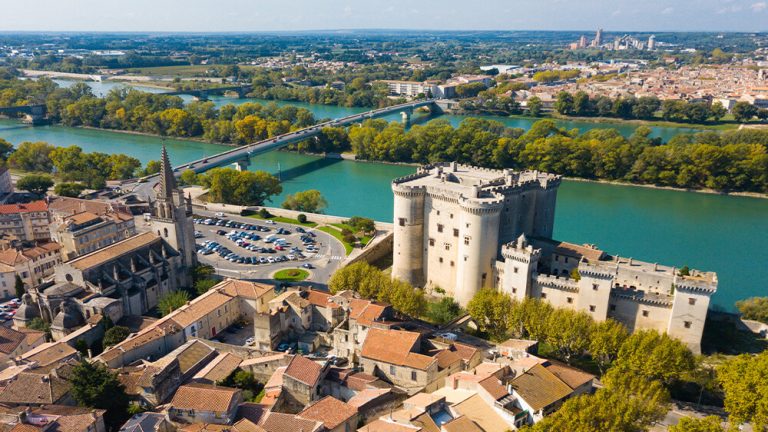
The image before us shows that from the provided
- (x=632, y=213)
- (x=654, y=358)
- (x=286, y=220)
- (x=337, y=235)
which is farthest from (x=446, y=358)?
(x=632, y=213)

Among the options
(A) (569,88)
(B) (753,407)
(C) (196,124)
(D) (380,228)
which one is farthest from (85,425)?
(A) (569,88)

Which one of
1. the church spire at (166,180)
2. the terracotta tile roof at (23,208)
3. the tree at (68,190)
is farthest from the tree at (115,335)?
the tree at (68,190)

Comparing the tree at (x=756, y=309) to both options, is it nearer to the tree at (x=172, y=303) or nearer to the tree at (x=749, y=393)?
the tree at (x=749, y=393)

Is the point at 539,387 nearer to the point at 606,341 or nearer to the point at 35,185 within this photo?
the point at 606,341

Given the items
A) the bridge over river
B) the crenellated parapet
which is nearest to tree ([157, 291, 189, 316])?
the crenellated parapet

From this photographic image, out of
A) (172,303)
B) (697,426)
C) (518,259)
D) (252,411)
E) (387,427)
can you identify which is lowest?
(172,303)

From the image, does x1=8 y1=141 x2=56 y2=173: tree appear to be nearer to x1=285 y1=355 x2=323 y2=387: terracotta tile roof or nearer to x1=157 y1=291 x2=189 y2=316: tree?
x1=157 y1=291 x2=189 y2=316: tree
